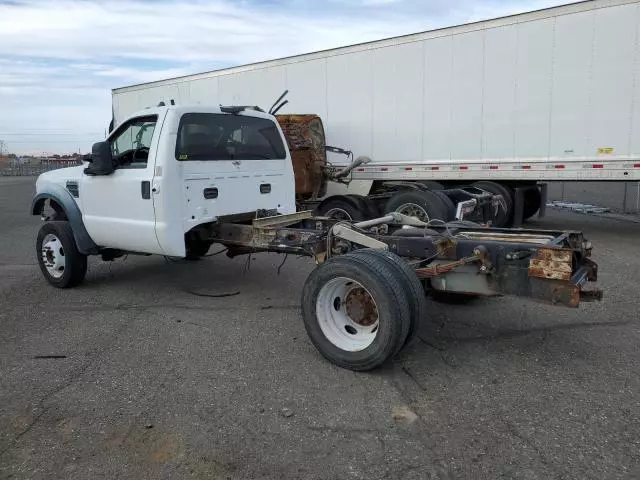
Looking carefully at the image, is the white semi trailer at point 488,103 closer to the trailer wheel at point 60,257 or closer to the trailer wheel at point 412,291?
the trailer wheel at point 60,257

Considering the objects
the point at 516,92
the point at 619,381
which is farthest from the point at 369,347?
the point at 516,92

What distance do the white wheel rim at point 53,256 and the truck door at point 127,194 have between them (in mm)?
609

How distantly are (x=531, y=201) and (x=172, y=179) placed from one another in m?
8.95

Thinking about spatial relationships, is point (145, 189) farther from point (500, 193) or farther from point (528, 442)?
point (500, 193)

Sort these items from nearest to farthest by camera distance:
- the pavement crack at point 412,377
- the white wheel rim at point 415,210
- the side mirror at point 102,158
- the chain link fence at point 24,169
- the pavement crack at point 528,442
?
the pavement crack at point 528,442 → the pavement crack at point 412,377 → the side mirror at point 102,158 → the white wheel rim at point 415,210 → the chain link fence at point 24,169

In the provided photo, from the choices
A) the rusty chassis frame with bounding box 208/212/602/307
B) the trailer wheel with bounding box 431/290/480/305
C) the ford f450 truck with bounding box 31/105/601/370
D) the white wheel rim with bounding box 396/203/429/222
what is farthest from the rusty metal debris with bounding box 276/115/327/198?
the trailer wheel with bounding box 431/290/480/305

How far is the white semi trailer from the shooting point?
9453 mm

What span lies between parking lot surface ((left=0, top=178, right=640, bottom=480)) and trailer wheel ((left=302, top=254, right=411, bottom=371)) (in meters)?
0.19

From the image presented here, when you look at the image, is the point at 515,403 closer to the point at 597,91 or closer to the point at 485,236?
the point at 485,236

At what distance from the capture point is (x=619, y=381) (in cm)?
414

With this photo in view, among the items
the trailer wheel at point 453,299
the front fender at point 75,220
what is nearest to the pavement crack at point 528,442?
the trailer wheel at point 453,299

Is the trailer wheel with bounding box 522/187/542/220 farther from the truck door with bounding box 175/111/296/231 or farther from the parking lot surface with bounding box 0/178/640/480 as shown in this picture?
the truck door with bounding box 175/111/296/231

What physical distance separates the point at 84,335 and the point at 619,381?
4509 millimetres

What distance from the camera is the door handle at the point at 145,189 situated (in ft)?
19.1
